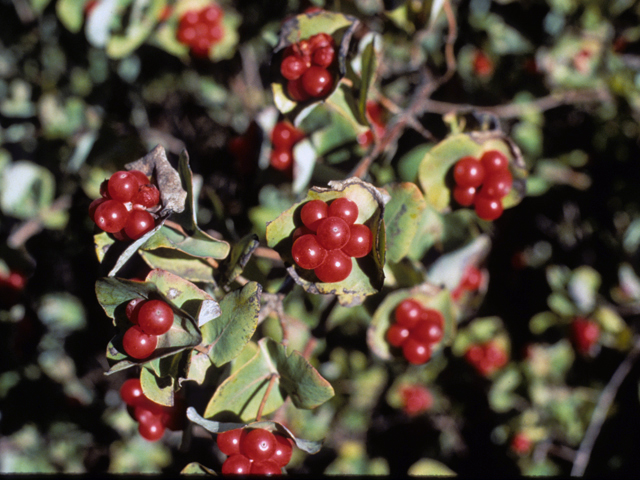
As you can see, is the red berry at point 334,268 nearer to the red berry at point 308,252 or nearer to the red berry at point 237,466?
the red berry at point 308,252

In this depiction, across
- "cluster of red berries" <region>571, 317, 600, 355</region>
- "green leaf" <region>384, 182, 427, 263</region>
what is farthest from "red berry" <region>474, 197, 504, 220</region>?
"cluster of red berries" <region>571, 317, 600, 355</region>

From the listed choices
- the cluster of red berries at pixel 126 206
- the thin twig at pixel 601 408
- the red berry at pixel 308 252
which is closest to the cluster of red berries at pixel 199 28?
the cluster of red berries at pixel 126 206

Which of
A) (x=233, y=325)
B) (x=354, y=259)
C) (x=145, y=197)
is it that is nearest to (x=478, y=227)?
(x=354, y=259)

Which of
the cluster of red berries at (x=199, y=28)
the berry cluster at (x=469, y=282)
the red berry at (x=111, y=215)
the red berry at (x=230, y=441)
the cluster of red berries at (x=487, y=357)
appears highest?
the cluster of red berries at (x=199, y=28)

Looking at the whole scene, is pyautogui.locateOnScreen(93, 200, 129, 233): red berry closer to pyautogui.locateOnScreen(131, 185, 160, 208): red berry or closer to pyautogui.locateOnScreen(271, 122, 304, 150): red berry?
pyautogui.locateOnScreen(131, 185, 160, 208): red berry

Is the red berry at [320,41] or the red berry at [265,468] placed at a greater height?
the red berry at [320,41]

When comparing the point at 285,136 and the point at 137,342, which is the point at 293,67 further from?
the point at 137,342

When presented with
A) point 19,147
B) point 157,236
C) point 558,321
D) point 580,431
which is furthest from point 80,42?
point 580,431
